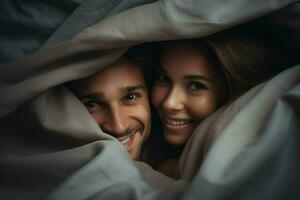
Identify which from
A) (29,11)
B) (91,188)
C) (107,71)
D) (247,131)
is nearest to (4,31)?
(29,11)

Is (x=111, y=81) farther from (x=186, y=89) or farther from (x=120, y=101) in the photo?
(x=186, y=89)

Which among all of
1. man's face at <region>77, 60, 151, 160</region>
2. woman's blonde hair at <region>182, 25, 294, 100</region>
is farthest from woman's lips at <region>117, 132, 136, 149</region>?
woman's blonde hair at <region>182, 25, 294, 100</region>

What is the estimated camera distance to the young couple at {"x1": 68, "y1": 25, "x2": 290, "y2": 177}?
83cm

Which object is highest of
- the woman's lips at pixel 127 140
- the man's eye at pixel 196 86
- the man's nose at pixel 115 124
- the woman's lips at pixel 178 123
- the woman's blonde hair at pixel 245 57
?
the woman's blonde hair at pixel 245 57

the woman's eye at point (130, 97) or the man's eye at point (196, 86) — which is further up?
the man's eye at point (196, 86)

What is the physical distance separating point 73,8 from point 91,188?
1.05 ft

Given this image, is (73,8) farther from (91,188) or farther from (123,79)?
(91,188)

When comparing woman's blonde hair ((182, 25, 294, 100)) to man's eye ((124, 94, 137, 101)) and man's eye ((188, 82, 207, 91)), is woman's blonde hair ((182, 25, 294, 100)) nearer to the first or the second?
man's eye ((188, 82, 207, 91))

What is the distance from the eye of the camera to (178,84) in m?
0.87

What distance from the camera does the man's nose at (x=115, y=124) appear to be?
835mm

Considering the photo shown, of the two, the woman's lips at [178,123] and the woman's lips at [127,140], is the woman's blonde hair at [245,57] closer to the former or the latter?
the woman's lips at [178,123]

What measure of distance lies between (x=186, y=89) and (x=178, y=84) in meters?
0.02

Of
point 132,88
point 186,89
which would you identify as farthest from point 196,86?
point 132,88

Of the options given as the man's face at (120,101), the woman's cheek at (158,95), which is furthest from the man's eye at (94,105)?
the woman's cheek at (158,95)
